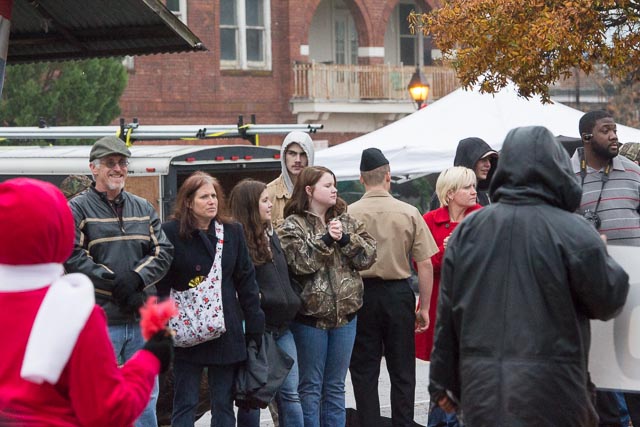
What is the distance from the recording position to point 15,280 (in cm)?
393

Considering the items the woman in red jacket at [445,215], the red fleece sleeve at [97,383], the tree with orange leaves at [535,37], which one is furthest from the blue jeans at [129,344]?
the tree with orange leaves at [535,37]

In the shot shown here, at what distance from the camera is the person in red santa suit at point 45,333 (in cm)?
384

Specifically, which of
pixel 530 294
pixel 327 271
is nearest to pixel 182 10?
pixel 327 271

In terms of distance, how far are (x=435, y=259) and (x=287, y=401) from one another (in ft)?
5.48

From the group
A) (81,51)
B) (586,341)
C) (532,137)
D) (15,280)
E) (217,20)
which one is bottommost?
(586,341)

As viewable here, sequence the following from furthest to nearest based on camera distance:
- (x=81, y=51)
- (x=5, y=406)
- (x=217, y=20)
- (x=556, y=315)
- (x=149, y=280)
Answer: (x=217, y=20)
(x=81, y=51)
(x=149, y=280)
(x=556, y=315)
(x=5, y=406)

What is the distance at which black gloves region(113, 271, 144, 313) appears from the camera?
7.17 metres

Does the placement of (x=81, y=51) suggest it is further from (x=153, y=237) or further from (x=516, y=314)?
(x=516, y=314)

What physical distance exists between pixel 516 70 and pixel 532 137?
23.7 feet

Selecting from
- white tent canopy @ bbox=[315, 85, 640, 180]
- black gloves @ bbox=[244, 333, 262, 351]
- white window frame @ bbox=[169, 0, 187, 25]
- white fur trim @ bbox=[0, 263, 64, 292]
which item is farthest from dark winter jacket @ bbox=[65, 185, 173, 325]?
white window frame @ bbox=[169, 0, 187, 25]

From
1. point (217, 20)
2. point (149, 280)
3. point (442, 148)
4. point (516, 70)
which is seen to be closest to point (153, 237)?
point (149, 280)

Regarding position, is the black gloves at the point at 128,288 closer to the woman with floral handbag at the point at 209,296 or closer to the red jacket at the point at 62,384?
the woman with floral handbag at the point at 209,296

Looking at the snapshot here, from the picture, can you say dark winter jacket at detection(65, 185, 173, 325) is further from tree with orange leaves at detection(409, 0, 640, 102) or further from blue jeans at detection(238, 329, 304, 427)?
tree with orange leaves at detection(409, 0, 640, 102)

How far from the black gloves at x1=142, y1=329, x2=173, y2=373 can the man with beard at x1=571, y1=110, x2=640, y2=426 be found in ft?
14.5
